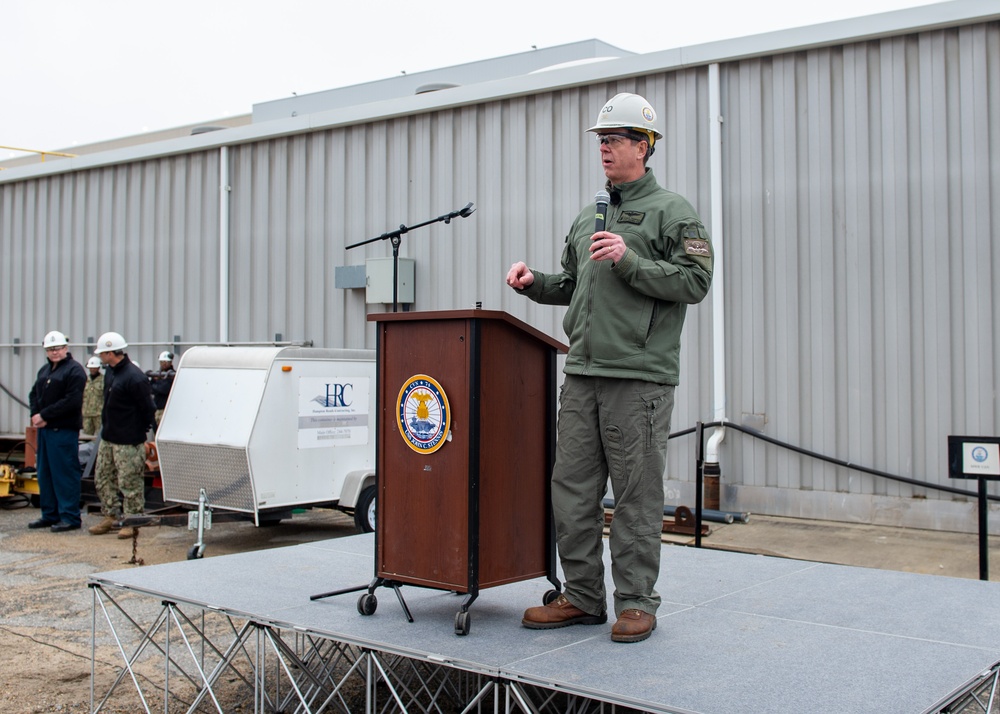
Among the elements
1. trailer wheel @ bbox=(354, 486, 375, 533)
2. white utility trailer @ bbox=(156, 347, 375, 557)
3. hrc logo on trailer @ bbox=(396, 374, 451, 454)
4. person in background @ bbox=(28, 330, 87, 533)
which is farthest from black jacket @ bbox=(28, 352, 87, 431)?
hrc logo on trailer @ bbox=(396, 374, 451, 454)

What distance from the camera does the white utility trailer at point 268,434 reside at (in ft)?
24.8

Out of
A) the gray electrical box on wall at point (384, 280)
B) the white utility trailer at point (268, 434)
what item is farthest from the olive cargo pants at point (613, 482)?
the gray electrical box on wall at point (384, 280)

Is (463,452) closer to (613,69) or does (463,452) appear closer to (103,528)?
(103,528)

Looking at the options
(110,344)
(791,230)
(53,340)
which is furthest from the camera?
(53,340)

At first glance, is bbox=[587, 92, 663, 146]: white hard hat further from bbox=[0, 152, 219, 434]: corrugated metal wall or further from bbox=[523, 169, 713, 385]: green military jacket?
bbox=[0, 152, 219, 434]: corrugated metal wall

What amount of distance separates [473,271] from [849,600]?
6.95 m

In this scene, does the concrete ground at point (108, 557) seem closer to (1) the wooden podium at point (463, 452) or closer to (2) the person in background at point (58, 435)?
(2) the person in background at point (58, 435)

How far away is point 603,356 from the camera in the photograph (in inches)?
137

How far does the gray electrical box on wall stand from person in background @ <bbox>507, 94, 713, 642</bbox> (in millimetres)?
7404

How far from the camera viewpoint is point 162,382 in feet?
37.8

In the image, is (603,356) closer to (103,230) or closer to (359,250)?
(359,250)

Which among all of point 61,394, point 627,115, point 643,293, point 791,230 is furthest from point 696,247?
point 61,394

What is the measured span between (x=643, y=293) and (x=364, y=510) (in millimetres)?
5251

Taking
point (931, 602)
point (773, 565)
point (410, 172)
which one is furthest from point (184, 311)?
point (931, 602)
